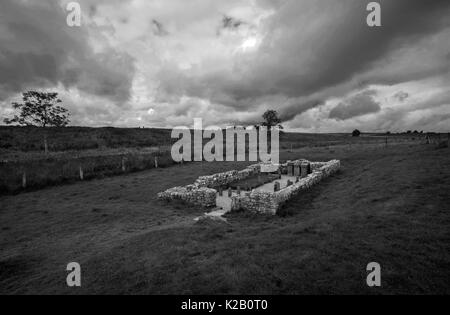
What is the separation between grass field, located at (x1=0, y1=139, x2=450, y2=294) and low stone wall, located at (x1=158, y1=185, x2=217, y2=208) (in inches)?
34.6

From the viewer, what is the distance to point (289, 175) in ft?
91.0

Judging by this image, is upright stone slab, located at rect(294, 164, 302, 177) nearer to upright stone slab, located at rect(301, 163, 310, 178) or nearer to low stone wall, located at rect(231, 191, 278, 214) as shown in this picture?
upright stone slab, located at rect(301, 163, 310, 178)

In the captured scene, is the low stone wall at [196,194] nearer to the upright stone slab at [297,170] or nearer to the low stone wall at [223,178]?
the low stone wall at [223,178]

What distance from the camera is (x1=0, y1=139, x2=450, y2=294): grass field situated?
19.5ft

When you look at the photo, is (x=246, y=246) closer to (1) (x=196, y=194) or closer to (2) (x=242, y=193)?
(1) (x=196, y=194)

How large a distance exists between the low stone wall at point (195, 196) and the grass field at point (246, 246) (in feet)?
2.88

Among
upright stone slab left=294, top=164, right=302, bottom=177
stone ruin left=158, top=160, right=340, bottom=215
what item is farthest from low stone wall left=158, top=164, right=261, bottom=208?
upright stone slab left=294, top=164, right=302, bottom=177

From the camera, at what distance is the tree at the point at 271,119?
7994 centimetres

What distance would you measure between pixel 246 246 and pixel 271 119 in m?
75.3

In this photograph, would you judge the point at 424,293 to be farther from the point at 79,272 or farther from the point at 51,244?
the point at 51,244

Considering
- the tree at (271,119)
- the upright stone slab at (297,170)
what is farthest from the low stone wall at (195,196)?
the tree at (271,119)

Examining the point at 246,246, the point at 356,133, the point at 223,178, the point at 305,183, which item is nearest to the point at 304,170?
the point at 305,183

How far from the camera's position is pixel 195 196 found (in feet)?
53.5
